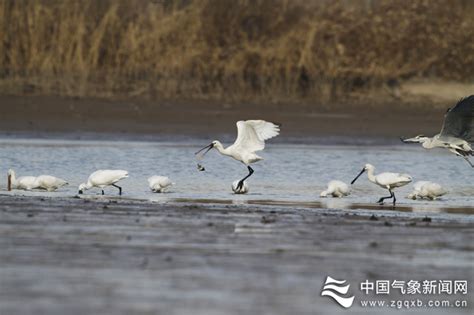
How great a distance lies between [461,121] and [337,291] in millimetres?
6791

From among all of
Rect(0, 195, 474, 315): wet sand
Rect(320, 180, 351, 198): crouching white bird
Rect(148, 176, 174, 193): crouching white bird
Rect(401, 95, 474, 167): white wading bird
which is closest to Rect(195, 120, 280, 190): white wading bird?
Rect(148, 176, 174, 193): crouching white bird

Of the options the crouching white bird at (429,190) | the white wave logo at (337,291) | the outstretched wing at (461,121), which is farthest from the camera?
the outstretched wing at (461,121)

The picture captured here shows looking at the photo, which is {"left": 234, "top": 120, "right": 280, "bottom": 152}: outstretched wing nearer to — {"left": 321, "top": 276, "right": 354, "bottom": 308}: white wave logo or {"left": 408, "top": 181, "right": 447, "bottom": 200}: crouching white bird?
{"left": 408, "top": 181, "right": 447, "bottom": 200}: crouching white bird

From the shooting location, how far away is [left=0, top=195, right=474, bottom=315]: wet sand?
797cm

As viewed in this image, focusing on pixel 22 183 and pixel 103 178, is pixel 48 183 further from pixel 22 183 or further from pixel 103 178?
pixel 103 178

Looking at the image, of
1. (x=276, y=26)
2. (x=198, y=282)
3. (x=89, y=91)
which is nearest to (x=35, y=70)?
(x=89, y=91)

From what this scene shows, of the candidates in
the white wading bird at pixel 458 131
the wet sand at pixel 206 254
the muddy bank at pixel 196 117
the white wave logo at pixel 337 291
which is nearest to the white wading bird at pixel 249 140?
the white wading bird at pixel 458 131

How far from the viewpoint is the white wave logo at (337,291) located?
812cm

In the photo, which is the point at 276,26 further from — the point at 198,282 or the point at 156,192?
the point at 198,282

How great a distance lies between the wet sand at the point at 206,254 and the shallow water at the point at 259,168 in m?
1.05

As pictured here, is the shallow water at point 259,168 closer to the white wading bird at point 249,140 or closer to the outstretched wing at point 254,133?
the white wading bird at point 249,140

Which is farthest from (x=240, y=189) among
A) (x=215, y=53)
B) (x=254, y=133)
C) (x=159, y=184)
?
(x=215, y=53)

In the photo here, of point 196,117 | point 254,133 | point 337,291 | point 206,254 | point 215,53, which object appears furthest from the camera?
point 215,53

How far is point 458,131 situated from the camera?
14992mm
